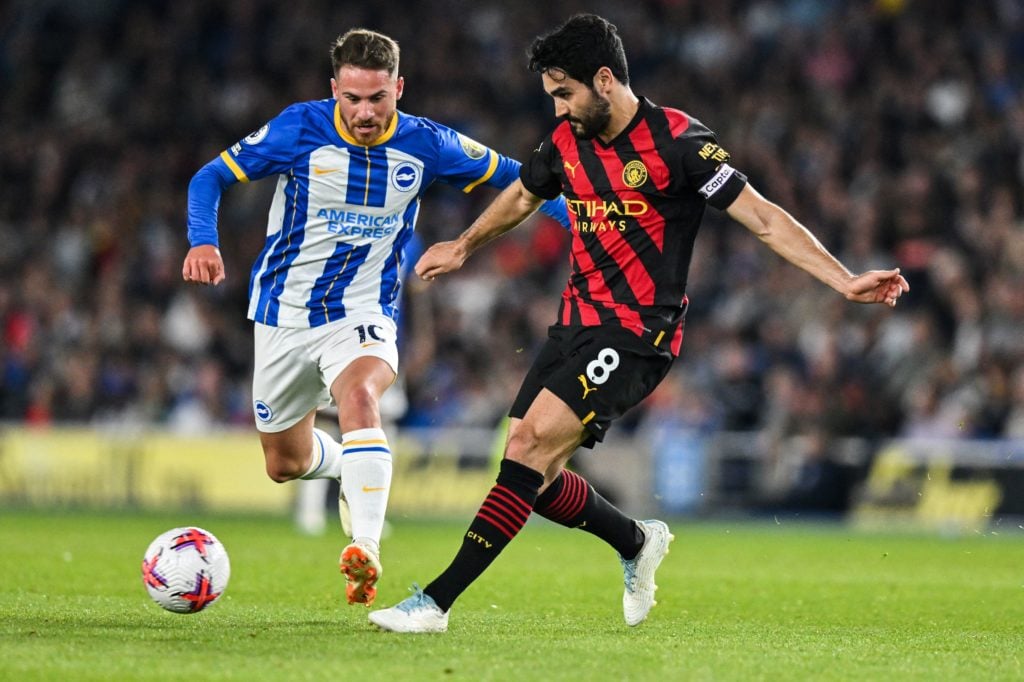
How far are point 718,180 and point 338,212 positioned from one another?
7.04 feet

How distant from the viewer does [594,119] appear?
6641 millimetres

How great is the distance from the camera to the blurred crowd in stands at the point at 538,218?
1698 centimetres

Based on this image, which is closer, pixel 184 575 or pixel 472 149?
pixel 184 575

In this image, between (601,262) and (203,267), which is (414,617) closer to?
(601,262)

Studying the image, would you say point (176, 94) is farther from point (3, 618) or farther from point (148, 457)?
point (3, 618)

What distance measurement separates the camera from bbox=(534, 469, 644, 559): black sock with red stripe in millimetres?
6996

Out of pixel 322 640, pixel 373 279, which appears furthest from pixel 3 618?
pixel 373 279

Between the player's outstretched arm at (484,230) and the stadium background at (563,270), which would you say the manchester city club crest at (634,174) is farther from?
the stadium background at (563,270)

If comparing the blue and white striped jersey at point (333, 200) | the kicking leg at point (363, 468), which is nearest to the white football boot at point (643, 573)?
the kicking leg at point (363, 468)

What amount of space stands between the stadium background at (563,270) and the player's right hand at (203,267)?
22.7ft

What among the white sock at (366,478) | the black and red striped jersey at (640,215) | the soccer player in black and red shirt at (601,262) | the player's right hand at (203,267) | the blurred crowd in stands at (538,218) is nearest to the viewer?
the soccer player in black and red shirt at (601,262)

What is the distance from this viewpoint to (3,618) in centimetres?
667

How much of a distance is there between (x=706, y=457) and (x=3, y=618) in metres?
11.3

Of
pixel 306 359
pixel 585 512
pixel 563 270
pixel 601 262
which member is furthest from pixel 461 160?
pixel 563 270
